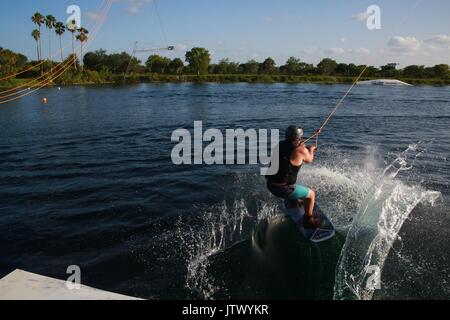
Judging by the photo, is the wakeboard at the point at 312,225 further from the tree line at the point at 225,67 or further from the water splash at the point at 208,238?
the tree line at the point at 225,67

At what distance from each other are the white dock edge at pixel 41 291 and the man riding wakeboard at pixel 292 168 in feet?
12.2

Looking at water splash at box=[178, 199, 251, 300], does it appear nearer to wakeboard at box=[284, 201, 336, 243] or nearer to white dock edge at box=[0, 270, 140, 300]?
wakeboard at box=[284, 201, 336, 243]

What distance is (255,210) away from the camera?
38.4ft

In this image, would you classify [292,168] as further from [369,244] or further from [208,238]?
[208,238]

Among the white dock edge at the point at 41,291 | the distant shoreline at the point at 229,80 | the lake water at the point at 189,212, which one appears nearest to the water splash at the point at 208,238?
the lake water at the point at 189,212

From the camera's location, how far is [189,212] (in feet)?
38.6

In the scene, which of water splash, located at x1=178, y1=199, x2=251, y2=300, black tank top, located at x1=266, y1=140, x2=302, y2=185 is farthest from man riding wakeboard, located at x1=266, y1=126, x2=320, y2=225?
water splash, located at x1=178, y1=199, x2=251, y2=300

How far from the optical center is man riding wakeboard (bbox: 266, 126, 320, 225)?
7.25 metres

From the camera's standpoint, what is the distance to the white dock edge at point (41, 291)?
19.4 ft

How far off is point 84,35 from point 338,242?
114 metres

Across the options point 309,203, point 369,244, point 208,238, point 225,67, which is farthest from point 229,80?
point 309,203

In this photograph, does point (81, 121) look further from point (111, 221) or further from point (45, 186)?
point (111, 221)

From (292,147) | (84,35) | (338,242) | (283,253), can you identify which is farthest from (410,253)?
(84,35)
